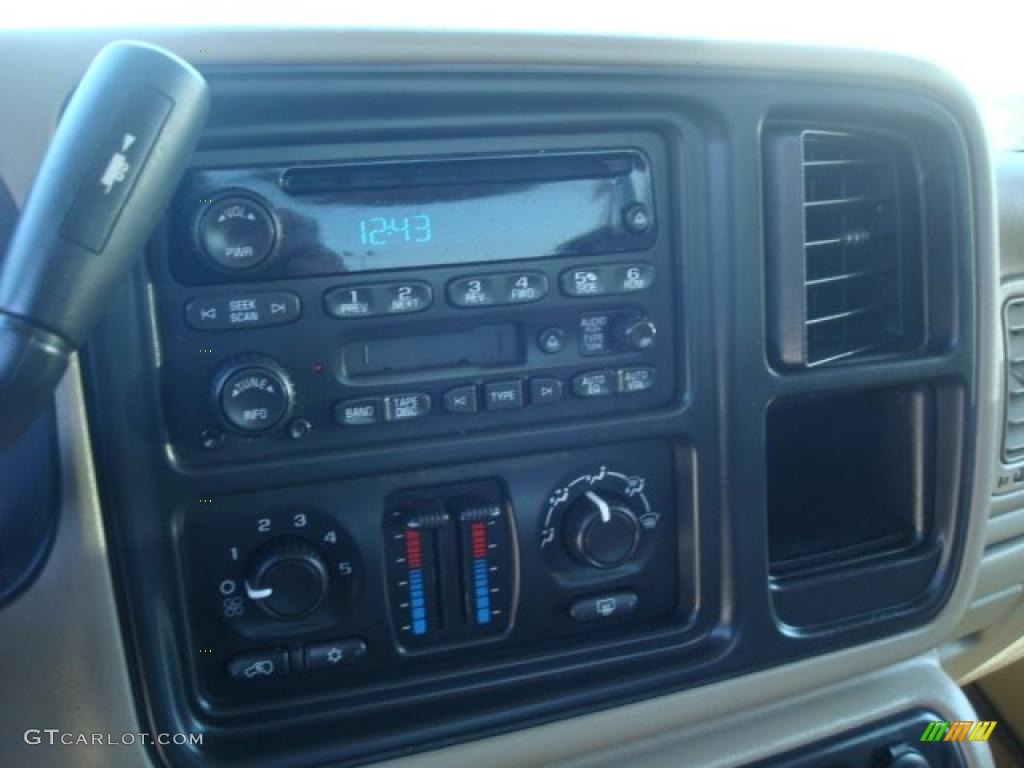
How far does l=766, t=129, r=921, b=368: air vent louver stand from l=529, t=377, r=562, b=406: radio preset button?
212 mm

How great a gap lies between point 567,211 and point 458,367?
16 cm

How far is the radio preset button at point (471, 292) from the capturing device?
0.75 m

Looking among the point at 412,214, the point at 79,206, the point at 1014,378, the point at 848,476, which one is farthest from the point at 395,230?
the point at 1014,378

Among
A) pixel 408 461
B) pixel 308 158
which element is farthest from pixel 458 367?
pixel 308 158

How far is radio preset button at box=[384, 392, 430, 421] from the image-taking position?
75 centimetres

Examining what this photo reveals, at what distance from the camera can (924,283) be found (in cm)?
94

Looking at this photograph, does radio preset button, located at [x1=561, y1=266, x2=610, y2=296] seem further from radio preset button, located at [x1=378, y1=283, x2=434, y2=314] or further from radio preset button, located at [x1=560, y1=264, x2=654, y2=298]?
radio preset button, located at [x1=378, y1=283, x2=434, y2=314]

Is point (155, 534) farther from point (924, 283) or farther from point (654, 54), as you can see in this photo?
point (924, 283)

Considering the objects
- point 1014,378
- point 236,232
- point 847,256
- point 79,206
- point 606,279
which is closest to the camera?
point 79,206

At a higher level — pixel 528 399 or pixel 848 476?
pixel 528 399

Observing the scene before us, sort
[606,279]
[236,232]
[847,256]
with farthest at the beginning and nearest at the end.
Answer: [847,256] → [606,279] → [236,232]

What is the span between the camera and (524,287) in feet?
2.51

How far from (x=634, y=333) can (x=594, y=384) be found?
54 mm

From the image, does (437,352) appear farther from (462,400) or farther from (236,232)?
(236,232)
